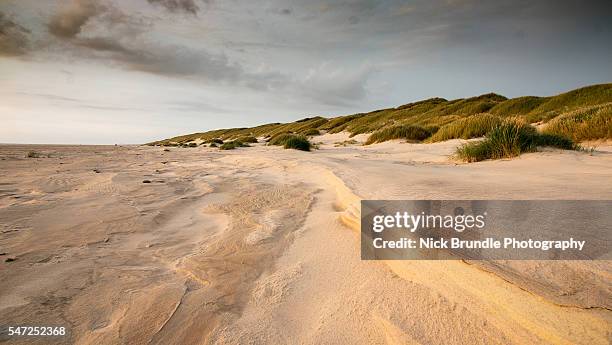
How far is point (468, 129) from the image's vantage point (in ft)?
28.1

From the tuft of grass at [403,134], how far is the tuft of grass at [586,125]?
4.17 metres

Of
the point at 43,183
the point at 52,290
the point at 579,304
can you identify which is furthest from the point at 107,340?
the point at 43,183

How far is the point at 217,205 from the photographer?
10.0 ft

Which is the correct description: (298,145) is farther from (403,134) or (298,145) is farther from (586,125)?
(586,125)

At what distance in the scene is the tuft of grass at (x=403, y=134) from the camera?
11609mm

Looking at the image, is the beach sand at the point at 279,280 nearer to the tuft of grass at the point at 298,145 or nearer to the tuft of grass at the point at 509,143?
the tuft of grass at the point at 509,143

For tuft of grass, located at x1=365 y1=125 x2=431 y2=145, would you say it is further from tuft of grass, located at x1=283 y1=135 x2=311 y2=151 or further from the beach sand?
the beach sand

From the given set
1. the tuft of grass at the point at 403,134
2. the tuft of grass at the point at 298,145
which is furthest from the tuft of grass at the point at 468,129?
the tuft of grass at the point at 298,145

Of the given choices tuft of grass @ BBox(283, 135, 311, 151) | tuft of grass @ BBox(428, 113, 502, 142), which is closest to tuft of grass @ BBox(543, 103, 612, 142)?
tuft of grass @ BBox(428, 113, 502, 142)

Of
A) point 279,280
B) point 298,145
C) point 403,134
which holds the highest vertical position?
point 403,134

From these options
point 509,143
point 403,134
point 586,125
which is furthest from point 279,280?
point 403,134

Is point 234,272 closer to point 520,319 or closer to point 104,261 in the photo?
point 104,261

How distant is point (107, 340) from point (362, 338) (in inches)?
37.5

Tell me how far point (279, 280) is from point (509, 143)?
446 centimetres
